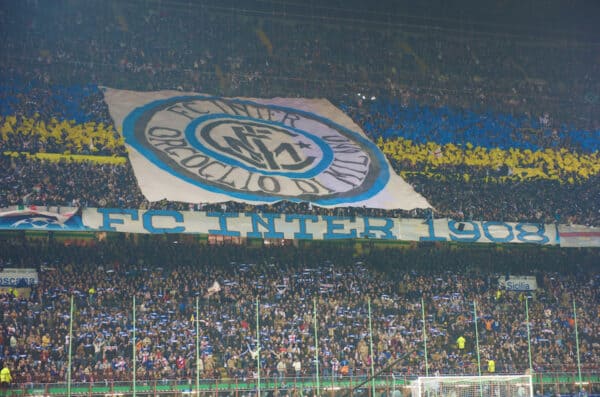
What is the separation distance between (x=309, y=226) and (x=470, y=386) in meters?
12.7

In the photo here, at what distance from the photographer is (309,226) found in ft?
117

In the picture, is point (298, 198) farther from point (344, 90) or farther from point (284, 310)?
point (344, 90)

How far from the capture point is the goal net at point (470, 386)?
24266 mm

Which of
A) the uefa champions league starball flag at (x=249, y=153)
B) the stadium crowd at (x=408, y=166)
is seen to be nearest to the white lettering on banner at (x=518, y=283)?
the stadium crowd at (x=408, y=166)

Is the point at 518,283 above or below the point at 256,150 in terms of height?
below

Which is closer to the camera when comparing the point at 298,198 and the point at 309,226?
the point at 309,226

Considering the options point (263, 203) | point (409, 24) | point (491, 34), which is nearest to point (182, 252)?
point (263, 203)

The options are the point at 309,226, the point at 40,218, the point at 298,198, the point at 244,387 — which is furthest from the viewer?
the point at 298,198

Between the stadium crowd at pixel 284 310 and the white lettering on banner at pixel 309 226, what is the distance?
1593 millimetres

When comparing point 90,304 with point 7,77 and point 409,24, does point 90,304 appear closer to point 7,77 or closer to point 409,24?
point 7,77

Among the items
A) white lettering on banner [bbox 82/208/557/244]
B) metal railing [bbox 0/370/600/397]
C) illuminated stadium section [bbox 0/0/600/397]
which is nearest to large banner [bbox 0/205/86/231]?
illuminated stadium section [bbox 0/0/600/397]

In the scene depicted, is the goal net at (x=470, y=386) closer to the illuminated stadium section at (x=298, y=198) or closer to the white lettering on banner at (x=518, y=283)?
the illuminated stadium section at (x=298, y=198)

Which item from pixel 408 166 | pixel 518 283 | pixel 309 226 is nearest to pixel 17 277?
pixel 309 226

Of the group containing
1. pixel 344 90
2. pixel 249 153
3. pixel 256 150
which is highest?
pixel 344 90
